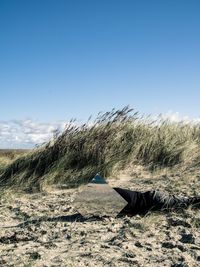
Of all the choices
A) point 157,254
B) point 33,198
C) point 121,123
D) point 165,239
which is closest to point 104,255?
point 157,254

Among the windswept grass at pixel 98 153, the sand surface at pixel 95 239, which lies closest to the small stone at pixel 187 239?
the sand surface at pixel 95 239

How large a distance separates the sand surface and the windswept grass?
1.95 m

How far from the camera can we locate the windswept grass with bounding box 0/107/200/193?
278 inches

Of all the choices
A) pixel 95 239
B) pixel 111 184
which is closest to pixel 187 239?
pixel 95 239

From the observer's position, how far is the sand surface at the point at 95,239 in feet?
10.2

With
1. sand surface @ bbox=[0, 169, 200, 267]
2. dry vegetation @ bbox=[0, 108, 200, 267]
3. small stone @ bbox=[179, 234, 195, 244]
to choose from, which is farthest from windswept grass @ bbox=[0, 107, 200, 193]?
small stone @ bbox=[179, 234, 195, 244]

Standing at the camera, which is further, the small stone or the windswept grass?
the windswept grass

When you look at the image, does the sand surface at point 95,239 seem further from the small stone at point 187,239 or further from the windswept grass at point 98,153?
the windswept grass at point 98,153

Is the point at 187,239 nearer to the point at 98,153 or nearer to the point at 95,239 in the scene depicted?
the point at 95,239

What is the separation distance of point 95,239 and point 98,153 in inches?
153

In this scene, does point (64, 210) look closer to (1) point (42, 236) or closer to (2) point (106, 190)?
(2) point (106, 190)

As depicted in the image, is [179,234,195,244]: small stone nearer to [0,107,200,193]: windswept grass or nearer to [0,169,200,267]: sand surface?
[0,169,200,267]: sand surface

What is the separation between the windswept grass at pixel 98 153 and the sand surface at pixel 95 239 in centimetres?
195

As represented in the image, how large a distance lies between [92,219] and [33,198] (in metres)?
1.84
